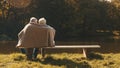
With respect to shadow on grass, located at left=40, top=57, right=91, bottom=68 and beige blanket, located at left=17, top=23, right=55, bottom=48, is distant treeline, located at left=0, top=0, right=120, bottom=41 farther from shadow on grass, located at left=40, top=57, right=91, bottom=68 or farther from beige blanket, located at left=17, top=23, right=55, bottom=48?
shadow on grass, located at left=40, top=57, right=91, bottom=68

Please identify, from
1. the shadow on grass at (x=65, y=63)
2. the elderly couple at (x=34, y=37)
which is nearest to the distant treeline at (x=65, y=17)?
the elderly couple at (x=34, y=37)

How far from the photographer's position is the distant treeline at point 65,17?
46031 mm

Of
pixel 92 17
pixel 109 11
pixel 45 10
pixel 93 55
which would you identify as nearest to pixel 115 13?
pixel 109 11

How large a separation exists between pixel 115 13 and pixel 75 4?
787 cm

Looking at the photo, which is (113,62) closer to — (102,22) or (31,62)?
(31,62)

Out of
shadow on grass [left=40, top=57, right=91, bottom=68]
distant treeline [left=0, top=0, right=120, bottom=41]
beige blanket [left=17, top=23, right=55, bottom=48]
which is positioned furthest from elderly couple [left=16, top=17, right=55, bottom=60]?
distant treeline [left=0, top=0, right=120, bottom=41]

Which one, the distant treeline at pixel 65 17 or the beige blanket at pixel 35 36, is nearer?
the beige blanket at pixel 35 36

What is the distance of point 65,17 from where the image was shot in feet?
157

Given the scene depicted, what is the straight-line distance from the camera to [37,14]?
46.3 metres

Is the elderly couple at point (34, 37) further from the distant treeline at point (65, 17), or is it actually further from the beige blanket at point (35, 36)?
the distant treeline at point (65, 17)

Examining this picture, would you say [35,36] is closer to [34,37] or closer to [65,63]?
[34,37]

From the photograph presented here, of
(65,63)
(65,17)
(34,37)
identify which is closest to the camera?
(65,63)

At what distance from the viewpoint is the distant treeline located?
46031 millimetres

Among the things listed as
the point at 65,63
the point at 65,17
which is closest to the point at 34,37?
the point at 65,63
